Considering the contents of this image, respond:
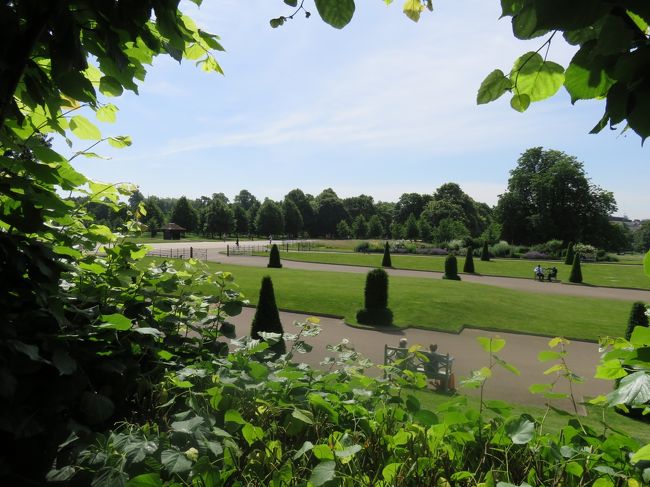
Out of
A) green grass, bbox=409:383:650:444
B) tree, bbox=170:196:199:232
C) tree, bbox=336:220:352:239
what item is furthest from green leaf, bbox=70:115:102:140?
tree, bbox=336:220:352:239

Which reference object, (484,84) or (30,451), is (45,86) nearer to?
(30,451)

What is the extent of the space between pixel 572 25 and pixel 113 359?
2.16 meters

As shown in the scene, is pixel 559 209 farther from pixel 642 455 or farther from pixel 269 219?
pixel 642 455

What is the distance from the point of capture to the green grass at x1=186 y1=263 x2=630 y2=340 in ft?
47.6

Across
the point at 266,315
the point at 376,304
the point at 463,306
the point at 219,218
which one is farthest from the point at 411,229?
the point at 266,315

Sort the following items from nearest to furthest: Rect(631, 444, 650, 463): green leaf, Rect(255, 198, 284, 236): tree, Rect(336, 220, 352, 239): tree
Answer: Rect(631, 444, 650, 463): green leaf < Rect(255, 198, 284, 236): tree < Rect(336, 220, 352, 239): tree

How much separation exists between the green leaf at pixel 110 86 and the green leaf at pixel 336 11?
3.26ft

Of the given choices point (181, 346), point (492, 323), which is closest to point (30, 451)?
point (181, 346)

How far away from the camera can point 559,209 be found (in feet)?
196

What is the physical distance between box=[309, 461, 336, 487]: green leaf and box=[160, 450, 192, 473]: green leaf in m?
0.38

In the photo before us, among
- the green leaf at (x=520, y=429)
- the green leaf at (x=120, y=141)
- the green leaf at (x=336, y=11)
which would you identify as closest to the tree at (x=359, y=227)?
the green leaf at (x=120, y=141)

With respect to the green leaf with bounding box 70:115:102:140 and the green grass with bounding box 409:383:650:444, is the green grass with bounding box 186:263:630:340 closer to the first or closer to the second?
the green grass with bounding box 409:383:650:444

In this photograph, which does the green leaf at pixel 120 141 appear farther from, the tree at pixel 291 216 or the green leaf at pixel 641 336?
the tree at pixel 291 216

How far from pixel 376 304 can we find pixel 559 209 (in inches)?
2225
